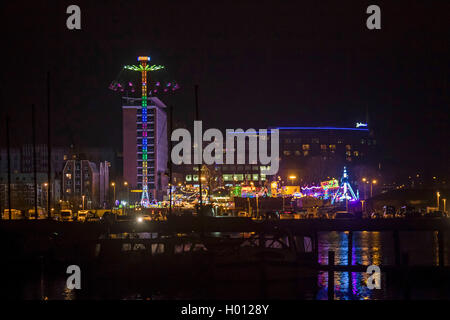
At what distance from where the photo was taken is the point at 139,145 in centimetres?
16225

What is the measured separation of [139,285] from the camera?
3281cm

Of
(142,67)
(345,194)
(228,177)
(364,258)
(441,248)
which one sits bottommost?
(364,258)

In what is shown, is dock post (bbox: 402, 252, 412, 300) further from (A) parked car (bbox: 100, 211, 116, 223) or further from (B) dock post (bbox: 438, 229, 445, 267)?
(A) parked car (bbox: 100, 211, 116, 223)

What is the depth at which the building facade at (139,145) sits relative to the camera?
160m

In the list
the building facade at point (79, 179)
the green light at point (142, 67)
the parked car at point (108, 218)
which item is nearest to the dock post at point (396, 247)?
the parked car at point (108, 218)

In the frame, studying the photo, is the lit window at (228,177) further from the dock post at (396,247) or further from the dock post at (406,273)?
the dock post at (406,273)

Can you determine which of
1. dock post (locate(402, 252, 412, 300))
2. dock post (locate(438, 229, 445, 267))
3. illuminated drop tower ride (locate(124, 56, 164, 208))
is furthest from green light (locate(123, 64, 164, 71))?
dock post (locate(402, 252, 412, 300))

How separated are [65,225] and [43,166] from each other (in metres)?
122

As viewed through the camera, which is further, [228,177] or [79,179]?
[228,177]

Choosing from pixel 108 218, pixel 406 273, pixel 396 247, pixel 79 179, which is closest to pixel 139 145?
pixel 79 179

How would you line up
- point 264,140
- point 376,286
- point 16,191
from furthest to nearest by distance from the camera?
point 264,140, point 16,191, point 376,286

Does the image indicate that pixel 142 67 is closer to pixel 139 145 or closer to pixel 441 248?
pixel 139 145
